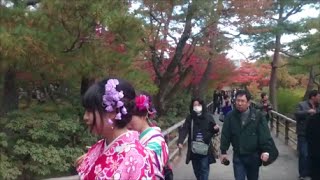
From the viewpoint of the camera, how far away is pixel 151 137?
9.99 feet

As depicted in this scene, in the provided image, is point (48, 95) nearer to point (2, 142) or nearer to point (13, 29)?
point (2, 142)

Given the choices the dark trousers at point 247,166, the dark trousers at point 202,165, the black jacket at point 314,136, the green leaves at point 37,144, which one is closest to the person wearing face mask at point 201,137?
the dark trousers at point 202,165

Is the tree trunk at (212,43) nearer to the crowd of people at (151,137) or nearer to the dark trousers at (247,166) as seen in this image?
the crowd of people at (151,137)

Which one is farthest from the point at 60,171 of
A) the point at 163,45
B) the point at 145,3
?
the point at 163,45

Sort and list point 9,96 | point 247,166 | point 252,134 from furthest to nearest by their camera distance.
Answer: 1. point 9,96
2. point 247,166
3. point 252,134

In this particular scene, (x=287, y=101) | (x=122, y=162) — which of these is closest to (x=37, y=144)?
(x=122, y=162)

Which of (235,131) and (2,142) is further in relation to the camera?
(2,142)

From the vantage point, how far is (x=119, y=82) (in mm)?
2104

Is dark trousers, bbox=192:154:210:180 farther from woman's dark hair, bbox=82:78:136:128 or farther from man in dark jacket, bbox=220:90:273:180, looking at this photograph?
woman's dark hair, bbox=82:78:136:128

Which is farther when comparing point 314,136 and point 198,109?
point 198,109

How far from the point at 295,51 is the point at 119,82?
19030mm

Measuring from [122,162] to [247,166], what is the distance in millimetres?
3379

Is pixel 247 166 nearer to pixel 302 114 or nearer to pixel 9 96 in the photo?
pixel 302 114

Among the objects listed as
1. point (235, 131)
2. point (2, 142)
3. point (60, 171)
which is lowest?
point (60, 171)
